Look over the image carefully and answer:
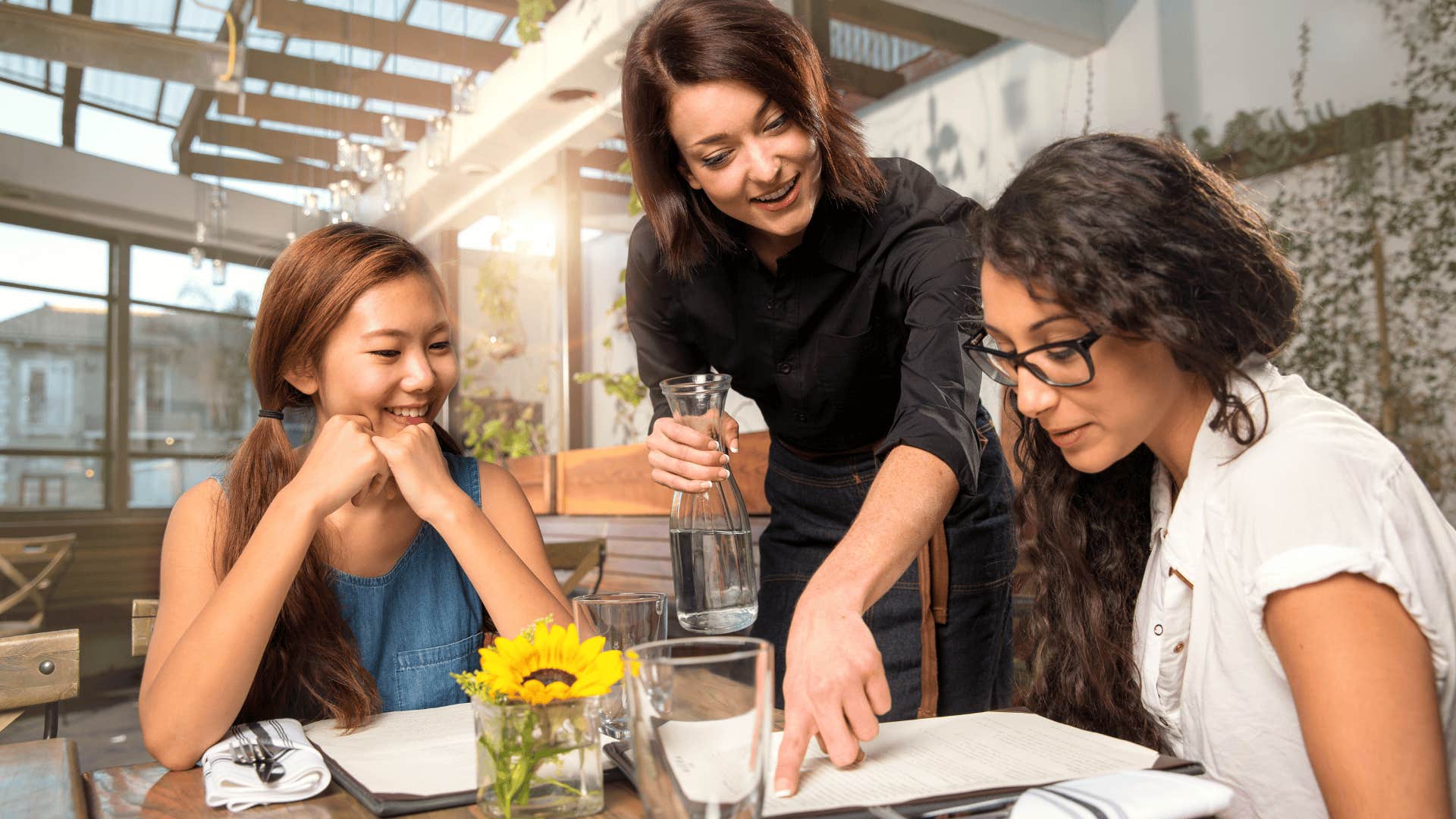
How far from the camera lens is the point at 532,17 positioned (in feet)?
17.1

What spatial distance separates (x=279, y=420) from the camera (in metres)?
1.49

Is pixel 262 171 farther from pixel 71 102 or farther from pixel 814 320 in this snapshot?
pixel 814 320

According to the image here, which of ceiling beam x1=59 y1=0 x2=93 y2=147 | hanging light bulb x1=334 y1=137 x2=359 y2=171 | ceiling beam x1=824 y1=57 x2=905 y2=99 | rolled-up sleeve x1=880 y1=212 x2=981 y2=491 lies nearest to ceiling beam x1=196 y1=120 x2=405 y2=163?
hanging light bulb x1=334 y1=137 x2=359 y2=171

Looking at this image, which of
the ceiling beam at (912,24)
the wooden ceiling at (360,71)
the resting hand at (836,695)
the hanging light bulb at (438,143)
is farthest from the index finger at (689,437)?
the hanging light bulb at (438,143)

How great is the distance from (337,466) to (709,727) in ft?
2.66

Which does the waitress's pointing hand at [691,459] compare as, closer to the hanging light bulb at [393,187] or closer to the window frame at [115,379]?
the window frame at [115,379]

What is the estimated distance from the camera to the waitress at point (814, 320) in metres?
1.27

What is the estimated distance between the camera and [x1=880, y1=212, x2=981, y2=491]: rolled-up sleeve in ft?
3.80

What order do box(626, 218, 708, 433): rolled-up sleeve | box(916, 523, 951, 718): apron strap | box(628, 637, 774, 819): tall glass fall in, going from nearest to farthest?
box(628, 637, 774, 819): tall glass, box(916, 523, 951, 718): apron strap, box(626, 218, 708, 433): rolled-up sleeve

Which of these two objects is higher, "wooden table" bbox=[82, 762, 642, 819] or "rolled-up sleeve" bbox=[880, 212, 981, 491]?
"rolled-up sleeve" bbox=[880, 212, 981, 491]

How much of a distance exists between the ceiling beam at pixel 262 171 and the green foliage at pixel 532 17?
1.17 m

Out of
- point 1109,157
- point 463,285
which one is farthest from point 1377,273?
point 463,285

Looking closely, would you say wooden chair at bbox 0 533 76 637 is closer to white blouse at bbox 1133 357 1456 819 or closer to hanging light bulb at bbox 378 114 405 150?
hanging light bulb at bbox 378 114 405 150

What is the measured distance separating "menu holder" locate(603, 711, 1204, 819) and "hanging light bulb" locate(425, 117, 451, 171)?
5507mm
